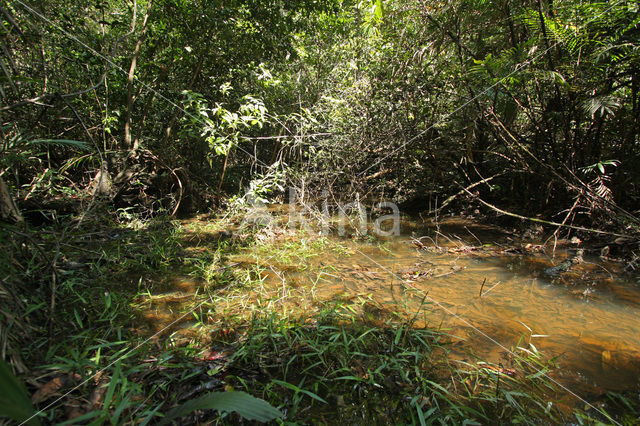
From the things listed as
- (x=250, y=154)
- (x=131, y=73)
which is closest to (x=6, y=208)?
(x=250, y=154)

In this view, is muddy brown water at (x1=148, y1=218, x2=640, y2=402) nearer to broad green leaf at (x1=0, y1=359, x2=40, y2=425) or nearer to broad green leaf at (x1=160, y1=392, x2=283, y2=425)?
broad green leaf at (x1=160, y1=392, x2=283, y2=425)

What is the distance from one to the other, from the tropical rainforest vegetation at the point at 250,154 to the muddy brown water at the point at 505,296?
1.17ft

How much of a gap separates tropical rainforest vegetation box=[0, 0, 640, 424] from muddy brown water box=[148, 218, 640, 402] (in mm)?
357

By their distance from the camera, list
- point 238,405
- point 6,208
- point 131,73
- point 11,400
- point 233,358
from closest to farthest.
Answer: point 11,400 < point 238,405 < point 6,208 < point 233,358 < point 131,73

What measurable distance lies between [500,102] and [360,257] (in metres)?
2.84

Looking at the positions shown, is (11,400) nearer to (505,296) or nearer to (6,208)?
(6,208)

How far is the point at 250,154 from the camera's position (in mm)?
3672

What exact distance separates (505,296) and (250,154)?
317cm

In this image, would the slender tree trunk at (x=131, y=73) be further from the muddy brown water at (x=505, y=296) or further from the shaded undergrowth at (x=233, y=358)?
the muddy brown water at (x=505, y=296)

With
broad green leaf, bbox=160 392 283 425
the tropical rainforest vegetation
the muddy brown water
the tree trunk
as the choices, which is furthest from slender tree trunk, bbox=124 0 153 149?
broad green leaf, bbox=160 392 283 425

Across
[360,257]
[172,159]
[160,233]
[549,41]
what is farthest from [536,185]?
[172,159]

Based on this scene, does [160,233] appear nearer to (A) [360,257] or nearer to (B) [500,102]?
(A) [360,257]

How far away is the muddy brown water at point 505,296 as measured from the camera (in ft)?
4.95

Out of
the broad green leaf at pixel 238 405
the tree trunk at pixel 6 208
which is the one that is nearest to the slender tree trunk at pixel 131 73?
the tree trunk at pixel 6 208
